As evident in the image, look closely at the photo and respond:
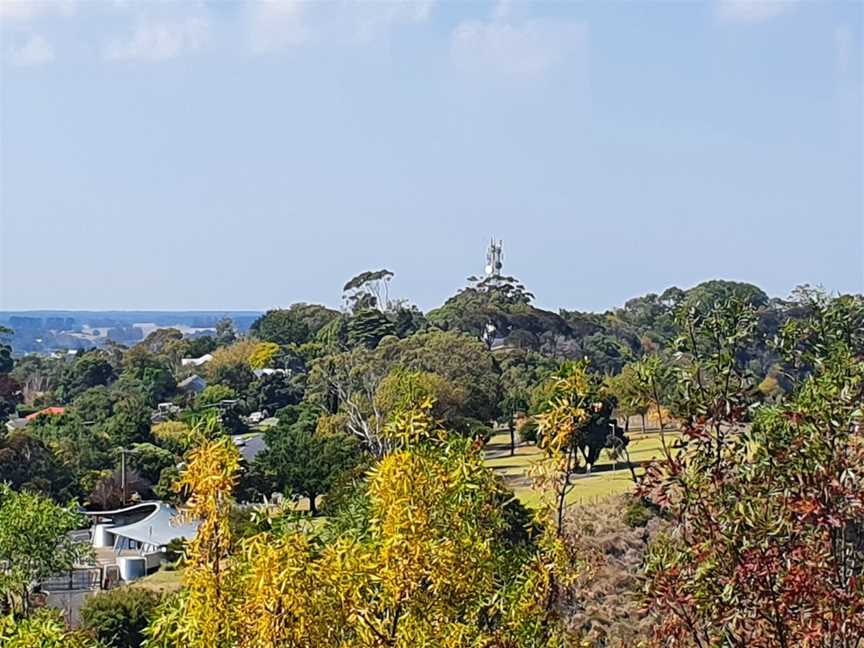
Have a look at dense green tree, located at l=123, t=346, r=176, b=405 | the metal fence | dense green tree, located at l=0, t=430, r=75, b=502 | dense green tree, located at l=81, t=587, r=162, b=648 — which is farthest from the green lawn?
dense green tree, located at l=123, t=346, r=176, b=405

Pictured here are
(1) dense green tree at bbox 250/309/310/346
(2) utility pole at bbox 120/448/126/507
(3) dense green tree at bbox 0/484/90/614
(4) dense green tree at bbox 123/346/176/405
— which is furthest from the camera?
(1) dense green tree at bbox 250/309/310/346

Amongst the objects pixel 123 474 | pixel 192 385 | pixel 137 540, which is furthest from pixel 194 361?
pixel 137 540

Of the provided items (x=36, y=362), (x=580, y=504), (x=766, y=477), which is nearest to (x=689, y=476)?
(x=766, y=477)

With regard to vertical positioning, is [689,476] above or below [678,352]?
below

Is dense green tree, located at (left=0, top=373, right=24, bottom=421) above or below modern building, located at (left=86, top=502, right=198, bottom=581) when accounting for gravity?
above

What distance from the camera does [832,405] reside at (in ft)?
10.7

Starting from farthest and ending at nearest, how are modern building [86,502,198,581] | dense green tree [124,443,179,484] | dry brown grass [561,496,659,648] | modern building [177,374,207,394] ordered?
1. modern building [177,374,207,394]
2. dense green tree [124,443,179,484]
3. modern building [86,502,198,581]
4. dry brown grass [561,496,659,648]

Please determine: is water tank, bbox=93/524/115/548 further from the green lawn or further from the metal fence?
the green lawn

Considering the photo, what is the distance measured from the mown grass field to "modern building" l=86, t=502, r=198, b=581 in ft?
20.4

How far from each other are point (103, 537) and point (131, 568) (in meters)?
3.66

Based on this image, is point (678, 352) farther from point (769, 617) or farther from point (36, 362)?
point (36, 362)

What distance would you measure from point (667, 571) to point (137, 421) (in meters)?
28.3

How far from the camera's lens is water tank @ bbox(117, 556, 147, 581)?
60.8 ft

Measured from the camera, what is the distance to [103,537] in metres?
22.0
